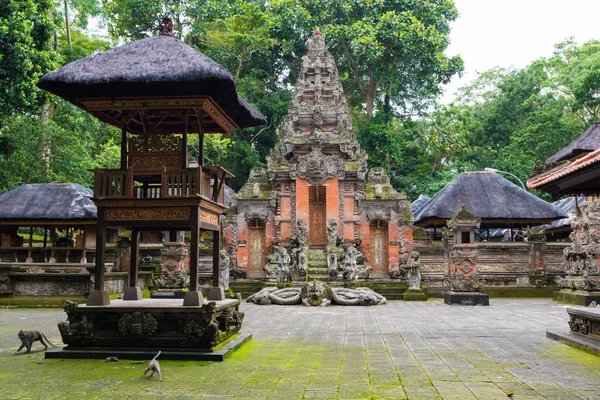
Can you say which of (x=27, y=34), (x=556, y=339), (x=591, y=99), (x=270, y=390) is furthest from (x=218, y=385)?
(x=591, y=99)

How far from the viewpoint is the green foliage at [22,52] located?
1678cm

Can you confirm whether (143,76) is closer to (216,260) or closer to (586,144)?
(216,260)

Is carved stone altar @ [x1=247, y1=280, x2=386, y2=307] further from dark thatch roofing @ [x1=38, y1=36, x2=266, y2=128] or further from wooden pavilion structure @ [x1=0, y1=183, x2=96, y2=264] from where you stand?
dark thatch roofing @ [x1=38, y1=36, x2=266, y2=128]

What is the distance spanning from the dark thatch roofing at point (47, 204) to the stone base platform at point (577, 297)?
1718 cm

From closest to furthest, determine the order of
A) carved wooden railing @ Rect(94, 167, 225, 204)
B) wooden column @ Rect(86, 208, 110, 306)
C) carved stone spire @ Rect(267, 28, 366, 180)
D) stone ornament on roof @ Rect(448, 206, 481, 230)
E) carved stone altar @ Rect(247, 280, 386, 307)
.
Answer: wooden column @ Rect(86, 208, 110, 306)
carved wooden railing @ Rect(94, 167, 225, 204)
carved stone altar @ Rect(247, 280, 386, 307)
stone ornament on roof @ Rect(448, 206, 481, 230)
carved stone spire @ Rect(267, 28, 366, 180)

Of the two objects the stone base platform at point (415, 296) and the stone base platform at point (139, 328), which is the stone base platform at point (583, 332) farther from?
the stone base platform at point (415, 296)

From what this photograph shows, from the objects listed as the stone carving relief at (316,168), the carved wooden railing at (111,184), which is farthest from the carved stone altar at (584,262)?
the carved wooden railing at (111,184)

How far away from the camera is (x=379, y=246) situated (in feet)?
76.8

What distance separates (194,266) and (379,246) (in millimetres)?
15763

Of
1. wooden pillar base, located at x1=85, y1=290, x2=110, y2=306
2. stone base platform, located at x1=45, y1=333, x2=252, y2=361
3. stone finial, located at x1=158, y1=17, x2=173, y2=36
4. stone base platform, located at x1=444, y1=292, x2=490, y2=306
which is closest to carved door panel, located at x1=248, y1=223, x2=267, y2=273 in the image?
stone base platform, located at x1=444, y1=292, x2=490, y2=306

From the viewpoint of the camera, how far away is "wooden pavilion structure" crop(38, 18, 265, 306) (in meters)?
8.41

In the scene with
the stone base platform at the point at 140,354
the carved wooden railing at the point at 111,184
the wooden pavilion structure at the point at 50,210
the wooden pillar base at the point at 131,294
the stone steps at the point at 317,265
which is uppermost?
the wooden pavilion structure at the point at 50,210

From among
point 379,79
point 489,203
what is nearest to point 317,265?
point 489,203

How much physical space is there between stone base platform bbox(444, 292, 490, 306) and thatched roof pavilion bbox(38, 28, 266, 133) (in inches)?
457
